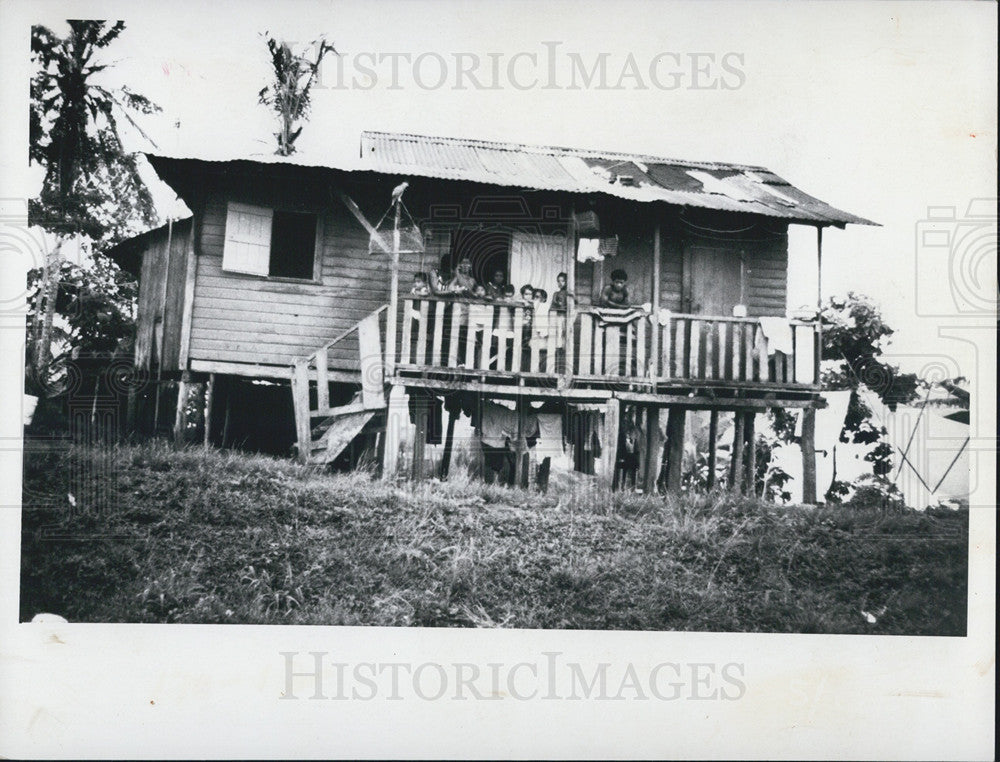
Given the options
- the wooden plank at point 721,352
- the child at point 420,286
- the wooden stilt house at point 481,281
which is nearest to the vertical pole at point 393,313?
the wooden stilt house at point 481,281

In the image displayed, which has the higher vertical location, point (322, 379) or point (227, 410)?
point (322, 379)

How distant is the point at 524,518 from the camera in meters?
8.12

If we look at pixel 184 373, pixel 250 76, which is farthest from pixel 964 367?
pixel 184 373

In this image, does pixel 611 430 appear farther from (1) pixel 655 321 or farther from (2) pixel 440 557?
(2) pixel 440 557

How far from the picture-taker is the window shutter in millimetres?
9430

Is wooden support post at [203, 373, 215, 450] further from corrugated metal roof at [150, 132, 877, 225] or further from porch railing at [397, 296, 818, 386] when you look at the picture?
corrugated metal roof at [150, 132, 877, 225]

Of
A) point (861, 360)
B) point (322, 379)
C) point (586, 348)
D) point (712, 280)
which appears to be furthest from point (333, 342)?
point (861, 360)

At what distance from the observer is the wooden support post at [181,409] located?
28.4 ft

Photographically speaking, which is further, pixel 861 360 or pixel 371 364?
pixel 371 364

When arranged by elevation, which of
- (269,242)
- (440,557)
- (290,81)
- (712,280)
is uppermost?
(290,81)

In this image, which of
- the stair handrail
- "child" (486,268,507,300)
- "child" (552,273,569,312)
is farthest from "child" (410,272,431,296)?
"child" (552,273,569,312)

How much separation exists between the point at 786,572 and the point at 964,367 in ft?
7.38

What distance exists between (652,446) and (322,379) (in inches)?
129

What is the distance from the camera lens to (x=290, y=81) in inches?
313
